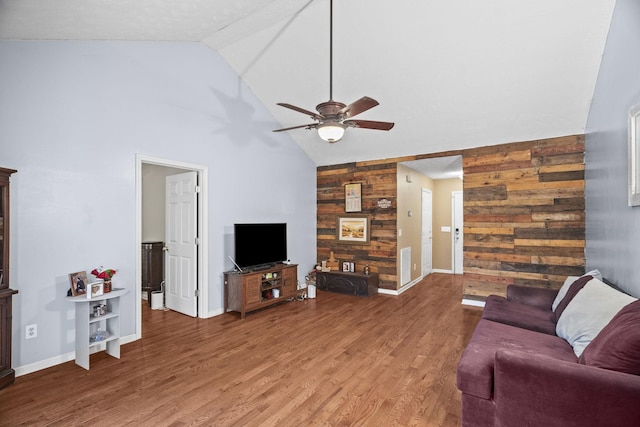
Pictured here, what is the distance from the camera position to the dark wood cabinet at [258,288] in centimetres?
429

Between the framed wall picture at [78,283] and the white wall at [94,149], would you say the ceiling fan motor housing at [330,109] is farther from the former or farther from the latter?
the framed wall picture at [78,283]

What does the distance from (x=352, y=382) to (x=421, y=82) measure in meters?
3.58

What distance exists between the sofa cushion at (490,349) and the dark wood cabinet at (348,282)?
2.76 metres

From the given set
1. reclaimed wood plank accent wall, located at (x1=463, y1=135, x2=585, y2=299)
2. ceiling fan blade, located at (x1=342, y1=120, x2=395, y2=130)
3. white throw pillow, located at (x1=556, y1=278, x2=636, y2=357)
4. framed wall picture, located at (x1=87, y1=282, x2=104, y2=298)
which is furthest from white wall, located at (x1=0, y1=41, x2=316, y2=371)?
white throw pillow, located at (x1=556, y1=278, x2=636, y2=357)

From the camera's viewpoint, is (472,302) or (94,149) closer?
(94,149)

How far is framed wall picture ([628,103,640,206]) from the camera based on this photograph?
209 centimetres

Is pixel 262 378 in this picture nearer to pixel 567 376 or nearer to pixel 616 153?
pixel 567 376

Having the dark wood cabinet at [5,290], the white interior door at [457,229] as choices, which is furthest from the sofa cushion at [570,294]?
the white interior door at [457,229]

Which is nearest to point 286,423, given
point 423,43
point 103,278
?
point 103,278

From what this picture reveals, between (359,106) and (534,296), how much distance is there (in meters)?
2.80

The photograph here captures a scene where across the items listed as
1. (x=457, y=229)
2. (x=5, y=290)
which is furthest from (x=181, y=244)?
(x=457, y=229)

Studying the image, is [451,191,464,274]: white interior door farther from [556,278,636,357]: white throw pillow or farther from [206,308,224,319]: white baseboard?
[206,308,224,319]: white baseboard

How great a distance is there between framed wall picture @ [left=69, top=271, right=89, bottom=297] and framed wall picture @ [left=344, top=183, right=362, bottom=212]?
4281 millimetres

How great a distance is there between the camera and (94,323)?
313cm
